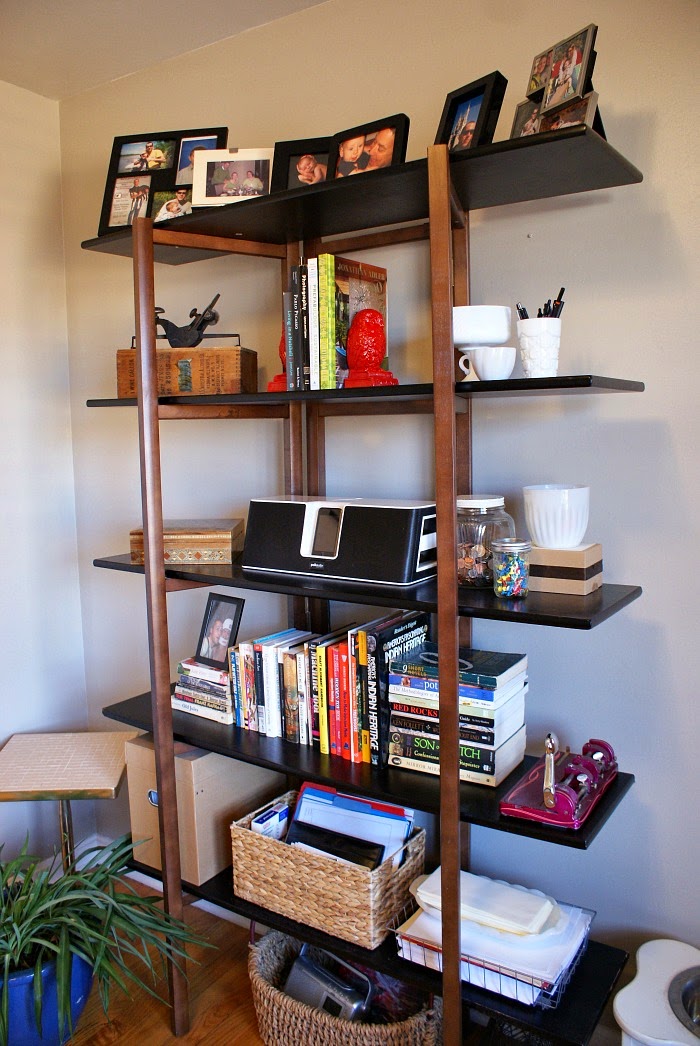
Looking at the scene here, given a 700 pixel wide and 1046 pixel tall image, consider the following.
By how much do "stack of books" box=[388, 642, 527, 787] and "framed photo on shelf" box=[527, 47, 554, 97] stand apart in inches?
39.7

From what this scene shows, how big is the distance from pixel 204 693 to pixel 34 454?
1038mm

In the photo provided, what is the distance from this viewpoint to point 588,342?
172cm

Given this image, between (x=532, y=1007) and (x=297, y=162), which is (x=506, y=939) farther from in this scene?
(x=297, y=162)

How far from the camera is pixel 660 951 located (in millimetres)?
1655

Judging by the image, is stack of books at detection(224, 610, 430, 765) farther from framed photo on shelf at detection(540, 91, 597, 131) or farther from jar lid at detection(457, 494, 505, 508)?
framed photo on shelf at detection(540, 91, 597, 131)

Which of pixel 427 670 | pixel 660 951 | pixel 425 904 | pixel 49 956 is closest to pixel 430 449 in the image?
pixel 427 670

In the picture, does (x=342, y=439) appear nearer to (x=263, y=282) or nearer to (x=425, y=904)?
(x=263, y=282)

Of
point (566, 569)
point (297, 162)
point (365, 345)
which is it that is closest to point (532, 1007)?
point (566, 569)

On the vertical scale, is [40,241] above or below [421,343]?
above

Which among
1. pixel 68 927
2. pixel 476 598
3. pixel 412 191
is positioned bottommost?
pixel 68 927

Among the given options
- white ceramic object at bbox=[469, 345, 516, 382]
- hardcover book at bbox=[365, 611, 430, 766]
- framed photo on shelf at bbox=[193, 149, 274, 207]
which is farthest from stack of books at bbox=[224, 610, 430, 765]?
framed photo on shelf at bbox=[193, 149, 274, 207]

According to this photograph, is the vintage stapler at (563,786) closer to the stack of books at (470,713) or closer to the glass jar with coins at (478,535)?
the stack of books at (470,713)

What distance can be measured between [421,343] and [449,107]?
525 mm

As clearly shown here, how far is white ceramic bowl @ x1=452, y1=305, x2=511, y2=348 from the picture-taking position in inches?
60.1
